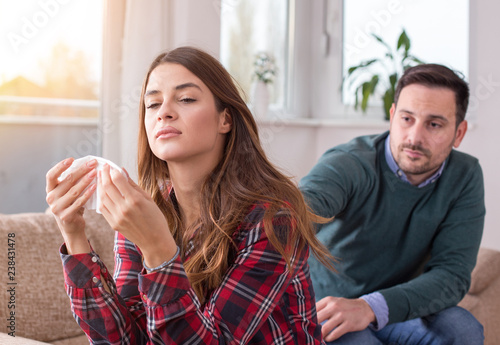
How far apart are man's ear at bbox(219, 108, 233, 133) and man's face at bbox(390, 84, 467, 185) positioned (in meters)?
0.78

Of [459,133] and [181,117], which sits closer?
[181,117]

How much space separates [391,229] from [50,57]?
150cm

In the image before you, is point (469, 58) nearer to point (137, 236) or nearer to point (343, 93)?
point (343, 93)

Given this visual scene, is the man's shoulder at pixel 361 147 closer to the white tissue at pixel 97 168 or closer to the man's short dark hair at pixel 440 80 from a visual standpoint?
the man's short dark hair at pixel 440 80

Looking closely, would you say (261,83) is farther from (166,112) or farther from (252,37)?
(166,112)

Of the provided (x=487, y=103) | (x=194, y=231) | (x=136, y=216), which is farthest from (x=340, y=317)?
(x=487, y=103)

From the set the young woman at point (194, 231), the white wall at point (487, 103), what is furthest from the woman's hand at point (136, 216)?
the white wall at point (487, 103)

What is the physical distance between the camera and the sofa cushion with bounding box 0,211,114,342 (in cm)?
148

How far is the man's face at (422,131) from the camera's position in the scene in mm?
1776

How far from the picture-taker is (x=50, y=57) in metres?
2.30

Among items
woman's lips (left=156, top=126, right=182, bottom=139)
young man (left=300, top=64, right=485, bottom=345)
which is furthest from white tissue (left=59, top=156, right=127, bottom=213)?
young man (left=300, top=64, right=485, bottom=345)

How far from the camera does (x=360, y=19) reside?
355cm

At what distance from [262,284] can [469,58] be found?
2.52 meters

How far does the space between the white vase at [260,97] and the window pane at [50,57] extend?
1.10m
